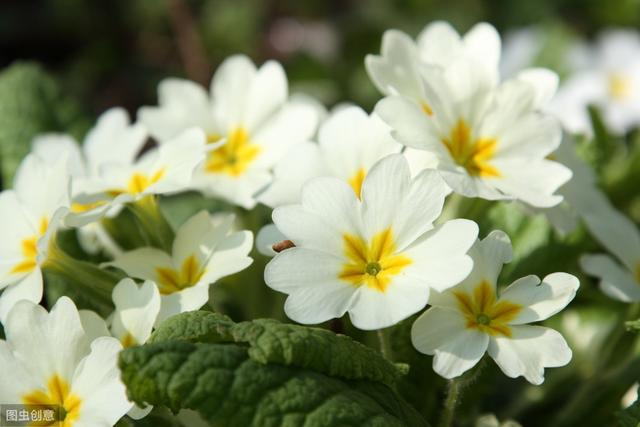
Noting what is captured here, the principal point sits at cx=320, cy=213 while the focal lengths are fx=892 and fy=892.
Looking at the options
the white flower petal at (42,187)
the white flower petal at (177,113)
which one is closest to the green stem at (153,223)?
the white flower petal at (42,187)

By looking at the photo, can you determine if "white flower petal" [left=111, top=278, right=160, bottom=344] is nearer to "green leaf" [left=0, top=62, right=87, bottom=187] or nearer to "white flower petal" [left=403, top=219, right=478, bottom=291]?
"white flower petal" [left=403, top=219, right=478, bottom=291]

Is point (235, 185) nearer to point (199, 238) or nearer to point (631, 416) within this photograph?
point (199, 238)

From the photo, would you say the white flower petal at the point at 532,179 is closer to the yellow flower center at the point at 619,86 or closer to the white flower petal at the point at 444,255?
the white flower petal at the point at 444,255

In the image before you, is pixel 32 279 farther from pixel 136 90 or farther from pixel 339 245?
pixel 136 90

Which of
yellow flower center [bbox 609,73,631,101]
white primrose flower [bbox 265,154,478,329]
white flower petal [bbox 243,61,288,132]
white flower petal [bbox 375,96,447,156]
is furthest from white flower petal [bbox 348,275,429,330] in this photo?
yellow flower center [bbox 609,73,631,101]

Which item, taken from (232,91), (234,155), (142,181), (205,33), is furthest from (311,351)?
(205,33)

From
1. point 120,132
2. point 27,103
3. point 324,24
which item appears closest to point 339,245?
point 120,132
